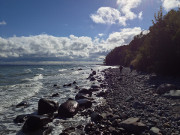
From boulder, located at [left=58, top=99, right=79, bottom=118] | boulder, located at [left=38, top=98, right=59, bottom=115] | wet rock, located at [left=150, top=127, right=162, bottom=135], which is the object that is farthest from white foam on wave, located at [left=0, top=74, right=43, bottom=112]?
wet rock, located at [left=150, top=127, right=162, bottom=135]

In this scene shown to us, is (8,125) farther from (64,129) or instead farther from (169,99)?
(169,99)

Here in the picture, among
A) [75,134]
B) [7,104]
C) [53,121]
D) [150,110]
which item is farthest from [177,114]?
[7,104]

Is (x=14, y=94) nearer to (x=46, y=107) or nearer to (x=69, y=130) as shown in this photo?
(x=46, y=107)

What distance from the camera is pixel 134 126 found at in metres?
5.58

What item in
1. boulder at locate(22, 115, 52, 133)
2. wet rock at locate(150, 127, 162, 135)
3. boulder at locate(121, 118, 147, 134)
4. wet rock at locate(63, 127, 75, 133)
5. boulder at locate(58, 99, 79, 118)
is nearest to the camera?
wet rock at locate(150, 127, 162, 135)

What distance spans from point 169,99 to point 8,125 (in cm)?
878

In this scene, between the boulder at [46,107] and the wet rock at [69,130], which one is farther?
the boulder at [46,107]

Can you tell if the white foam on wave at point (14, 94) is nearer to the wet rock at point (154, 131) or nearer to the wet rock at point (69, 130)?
the wet rock at point (69, 130)

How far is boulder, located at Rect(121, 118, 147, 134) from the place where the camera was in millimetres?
5473

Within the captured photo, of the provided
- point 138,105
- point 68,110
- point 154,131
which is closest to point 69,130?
point 68,110

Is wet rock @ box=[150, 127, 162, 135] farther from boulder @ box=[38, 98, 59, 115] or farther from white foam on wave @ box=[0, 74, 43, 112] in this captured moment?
white foam on wave @ box=[0, 74, 43, 112]

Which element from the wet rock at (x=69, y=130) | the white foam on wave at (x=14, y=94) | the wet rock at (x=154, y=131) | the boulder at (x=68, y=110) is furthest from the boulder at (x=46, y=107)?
the wet rock at (x=154, y=131)

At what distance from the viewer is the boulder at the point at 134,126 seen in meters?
5.47

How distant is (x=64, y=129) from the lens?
6.73 meters
